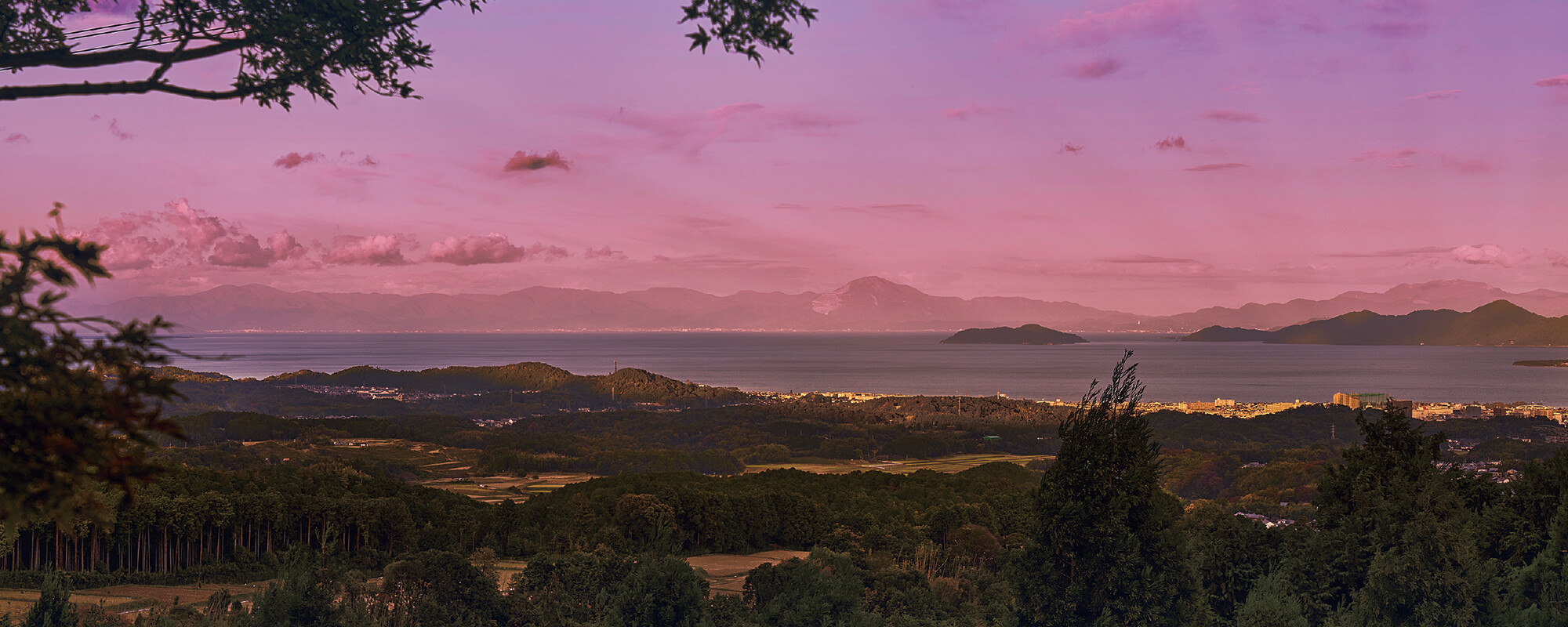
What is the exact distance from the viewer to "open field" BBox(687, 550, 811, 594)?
34.0 metres

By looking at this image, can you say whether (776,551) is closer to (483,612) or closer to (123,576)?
(483,612)

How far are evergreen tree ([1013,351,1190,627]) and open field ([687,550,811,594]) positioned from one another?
50.5 feet

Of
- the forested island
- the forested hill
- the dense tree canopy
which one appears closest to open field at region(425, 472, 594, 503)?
the forested island

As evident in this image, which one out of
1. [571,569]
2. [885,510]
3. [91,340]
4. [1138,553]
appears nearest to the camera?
[91,340]

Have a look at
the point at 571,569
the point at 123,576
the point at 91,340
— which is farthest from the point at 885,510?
the point at 91,340

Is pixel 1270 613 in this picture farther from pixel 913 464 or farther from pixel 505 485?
pixel 913 464

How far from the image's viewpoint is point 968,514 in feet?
141

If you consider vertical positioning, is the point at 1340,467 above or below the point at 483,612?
above

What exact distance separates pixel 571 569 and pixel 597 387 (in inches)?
4903

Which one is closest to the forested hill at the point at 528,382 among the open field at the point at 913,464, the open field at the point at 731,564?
the open field at the point at 913,464

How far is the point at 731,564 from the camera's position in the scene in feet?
130

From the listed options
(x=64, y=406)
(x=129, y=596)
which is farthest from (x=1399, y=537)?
(x=129, y=596)

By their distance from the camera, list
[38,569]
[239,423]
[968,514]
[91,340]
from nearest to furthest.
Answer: [91,340]
[38,569]
[968,514]
[239,423]

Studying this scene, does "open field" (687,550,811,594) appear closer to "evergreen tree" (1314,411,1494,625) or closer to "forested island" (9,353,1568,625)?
"forested island" (9,353,1568,625)
